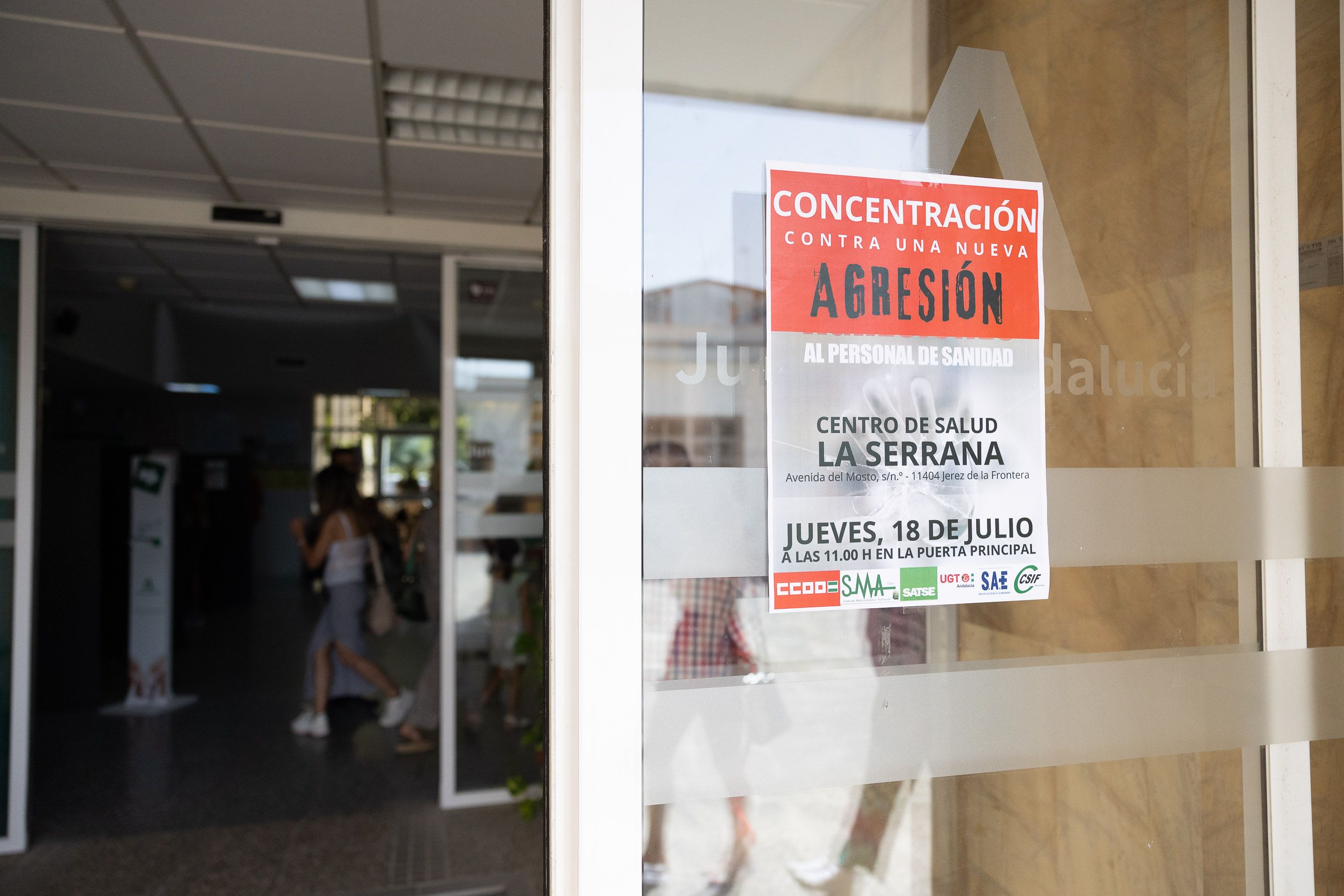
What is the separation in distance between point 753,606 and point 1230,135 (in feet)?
3.57

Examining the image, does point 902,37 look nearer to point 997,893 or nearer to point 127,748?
point 997,893

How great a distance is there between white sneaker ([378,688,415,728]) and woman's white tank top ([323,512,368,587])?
814 millimetres

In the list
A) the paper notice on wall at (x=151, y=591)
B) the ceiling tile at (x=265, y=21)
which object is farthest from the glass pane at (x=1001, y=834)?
the paper notice on wall at (x=151, y=591)

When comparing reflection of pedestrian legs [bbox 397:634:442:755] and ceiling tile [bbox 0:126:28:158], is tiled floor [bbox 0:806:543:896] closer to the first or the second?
reflection of pedestrian legs [bbox 397:634:442:755]

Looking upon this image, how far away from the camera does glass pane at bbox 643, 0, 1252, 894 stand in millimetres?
1024

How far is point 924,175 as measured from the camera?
1.12 metres

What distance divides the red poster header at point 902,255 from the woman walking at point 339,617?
4.57 m

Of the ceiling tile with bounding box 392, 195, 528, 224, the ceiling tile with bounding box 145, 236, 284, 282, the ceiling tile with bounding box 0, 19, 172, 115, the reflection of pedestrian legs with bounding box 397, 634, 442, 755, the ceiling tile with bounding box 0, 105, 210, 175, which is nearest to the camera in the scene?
the ceiling tile with bounding box 0, 19, 172, 115

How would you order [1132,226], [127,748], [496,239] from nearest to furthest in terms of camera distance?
[1132,226] < [496,239] < [127,748]

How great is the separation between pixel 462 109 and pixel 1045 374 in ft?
8.50

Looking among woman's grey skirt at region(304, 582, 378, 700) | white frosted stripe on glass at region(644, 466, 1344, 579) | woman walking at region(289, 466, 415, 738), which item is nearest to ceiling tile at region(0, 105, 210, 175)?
woman walking at region(289, 466, 415, 738)

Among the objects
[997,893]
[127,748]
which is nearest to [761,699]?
[997,893]

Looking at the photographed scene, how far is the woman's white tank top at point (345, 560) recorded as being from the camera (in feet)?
16.3

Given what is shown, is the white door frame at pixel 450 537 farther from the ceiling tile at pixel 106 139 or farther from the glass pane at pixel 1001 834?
the glass pane at pixel 1001 834
